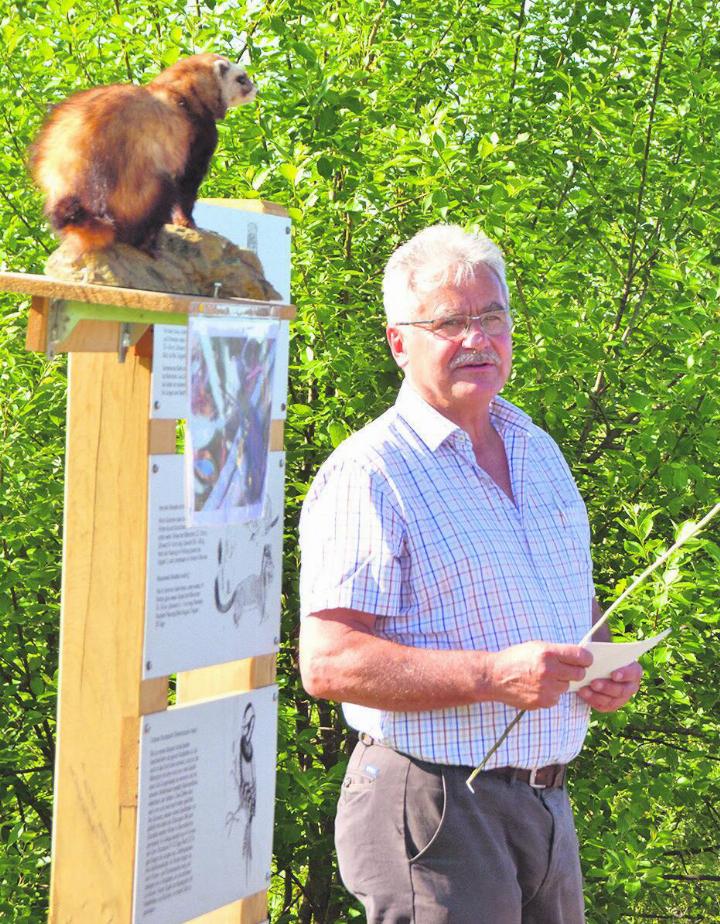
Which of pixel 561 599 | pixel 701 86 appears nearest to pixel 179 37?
pixel 701 86

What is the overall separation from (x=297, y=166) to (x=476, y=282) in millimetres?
1630

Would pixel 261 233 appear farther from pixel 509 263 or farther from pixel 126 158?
pixel 509 263

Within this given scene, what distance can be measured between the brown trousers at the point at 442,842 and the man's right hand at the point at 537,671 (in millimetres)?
239

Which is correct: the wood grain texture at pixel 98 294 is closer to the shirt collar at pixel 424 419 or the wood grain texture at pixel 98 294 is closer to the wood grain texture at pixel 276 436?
the shirt collar at pixel 424 419

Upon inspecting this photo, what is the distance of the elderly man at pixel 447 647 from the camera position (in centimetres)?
238

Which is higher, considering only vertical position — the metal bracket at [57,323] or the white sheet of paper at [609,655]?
the metal bracket at [57,323]

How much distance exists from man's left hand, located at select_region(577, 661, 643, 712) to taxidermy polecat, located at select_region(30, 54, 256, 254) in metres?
1.18

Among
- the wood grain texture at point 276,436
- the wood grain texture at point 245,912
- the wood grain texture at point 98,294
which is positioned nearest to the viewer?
the wood grain texture at point 98,294

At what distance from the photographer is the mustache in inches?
106

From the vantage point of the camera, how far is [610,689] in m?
2.61

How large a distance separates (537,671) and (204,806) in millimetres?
924

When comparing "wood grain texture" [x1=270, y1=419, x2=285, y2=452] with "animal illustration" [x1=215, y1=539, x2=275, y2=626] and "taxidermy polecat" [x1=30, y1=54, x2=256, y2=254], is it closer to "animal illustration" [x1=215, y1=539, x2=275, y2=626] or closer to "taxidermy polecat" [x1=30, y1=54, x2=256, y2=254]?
"animal illustration" [x1=215, y1=539, x2=275, y2=626]

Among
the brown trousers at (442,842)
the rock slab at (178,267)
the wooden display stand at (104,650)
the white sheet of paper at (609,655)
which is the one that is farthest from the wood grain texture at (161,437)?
the white sheet of paper at (609,655)

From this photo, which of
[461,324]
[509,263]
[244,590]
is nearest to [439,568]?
[461,324]
